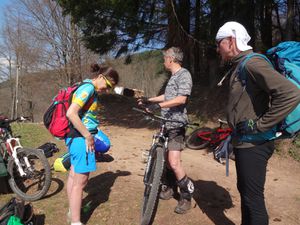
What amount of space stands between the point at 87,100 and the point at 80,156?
0.54 meters

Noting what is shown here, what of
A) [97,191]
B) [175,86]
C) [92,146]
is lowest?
[97,191]

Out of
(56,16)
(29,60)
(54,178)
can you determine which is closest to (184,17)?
(54,178)

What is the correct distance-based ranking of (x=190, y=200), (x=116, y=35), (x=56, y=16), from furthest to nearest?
1. (x=56, y=16)
2. (x=116, y=35)
3. (x=190, y=200)

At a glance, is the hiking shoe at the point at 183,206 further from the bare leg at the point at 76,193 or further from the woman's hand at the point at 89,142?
the woman's hand at the point at 89,142

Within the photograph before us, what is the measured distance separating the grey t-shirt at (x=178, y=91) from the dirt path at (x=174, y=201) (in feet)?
3.54

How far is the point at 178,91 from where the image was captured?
352cm

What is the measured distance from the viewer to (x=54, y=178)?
16.3ft

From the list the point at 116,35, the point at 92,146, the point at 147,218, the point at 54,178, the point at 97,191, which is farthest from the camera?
the point at 116,35

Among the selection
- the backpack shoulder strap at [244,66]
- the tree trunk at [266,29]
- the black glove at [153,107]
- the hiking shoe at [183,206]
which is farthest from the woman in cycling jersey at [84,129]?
the tree trunk at [266,29]

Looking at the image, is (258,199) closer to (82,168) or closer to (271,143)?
(271,143)

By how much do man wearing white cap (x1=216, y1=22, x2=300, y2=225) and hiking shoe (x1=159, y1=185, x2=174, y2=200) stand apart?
154cm

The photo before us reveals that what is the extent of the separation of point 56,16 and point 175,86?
60.4ft

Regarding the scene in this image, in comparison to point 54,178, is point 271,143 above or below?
above

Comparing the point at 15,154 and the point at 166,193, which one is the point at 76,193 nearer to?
the point at 166,193
